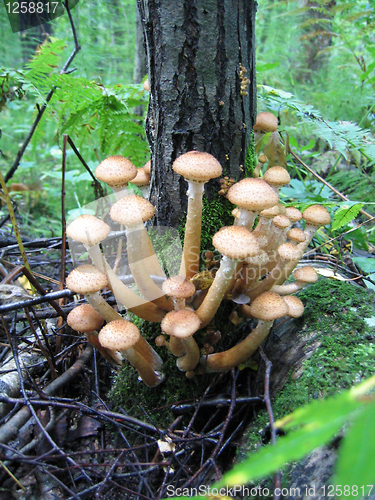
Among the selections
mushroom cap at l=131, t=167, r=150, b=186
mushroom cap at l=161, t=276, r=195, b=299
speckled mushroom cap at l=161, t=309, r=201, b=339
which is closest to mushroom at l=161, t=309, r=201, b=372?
speckled mushroom cap at l=161, t=309, r=201, b=339

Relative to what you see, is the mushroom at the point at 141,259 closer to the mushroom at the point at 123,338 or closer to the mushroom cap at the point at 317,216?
the mushroom at the point at 123,338

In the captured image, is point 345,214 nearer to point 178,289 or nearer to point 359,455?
point 178,289

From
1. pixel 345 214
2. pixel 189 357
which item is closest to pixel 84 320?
pixel 189 357

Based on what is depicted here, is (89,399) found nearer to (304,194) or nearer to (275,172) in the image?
(275,172)

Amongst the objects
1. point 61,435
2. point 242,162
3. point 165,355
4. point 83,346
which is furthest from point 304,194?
point 61,435

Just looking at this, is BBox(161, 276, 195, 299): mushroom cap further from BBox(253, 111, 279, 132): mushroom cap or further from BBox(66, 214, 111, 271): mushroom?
BBox(253, 111, 279, 132): mushroom cap
